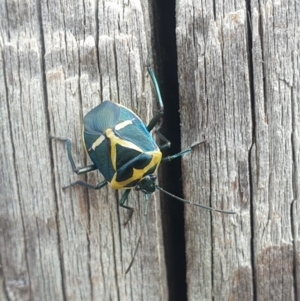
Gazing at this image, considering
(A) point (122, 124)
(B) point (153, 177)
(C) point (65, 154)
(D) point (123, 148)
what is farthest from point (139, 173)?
(C) point (65, 154)

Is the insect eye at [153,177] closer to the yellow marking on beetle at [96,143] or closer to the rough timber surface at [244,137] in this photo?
the rough timber surface at [244,137]

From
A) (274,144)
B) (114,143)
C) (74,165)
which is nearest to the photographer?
(274,144)

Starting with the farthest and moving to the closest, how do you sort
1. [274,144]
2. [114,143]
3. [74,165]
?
[114,143], [74,165], [274,144]

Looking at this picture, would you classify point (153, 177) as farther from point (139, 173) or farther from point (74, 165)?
point (74, 165)

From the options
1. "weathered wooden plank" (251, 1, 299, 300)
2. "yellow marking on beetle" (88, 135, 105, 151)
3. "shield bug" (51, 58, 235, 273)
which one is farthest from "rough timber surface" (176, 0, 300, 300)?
"yellow marking on beetle" (88, 135, 105, 151)

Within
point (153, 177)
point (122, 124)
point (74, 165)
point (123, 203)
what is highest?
point (122, 124)

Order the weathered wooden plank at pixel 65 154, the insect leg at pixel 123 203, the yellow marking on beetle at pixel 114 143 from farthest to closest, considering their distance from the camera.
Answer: the yellow marking on beetle at pixel 114 143 < the insect leg at pixel 123 203 < the weathered wooden plank at pixel 65 154

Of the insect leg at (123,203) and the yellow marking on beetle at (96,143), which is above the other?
the yellow marking on beetle at (96,143)

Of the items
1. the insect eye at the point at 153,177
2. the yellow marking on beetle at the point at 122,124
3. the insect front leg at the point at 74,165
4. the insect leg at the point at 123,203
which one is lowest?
the insect leg at the point at 123,203

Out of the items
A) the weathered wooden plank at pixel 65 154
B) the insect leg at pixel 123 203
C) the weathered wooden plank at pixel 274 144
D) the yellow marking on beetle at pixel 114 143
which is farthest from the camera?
the yellow marking on beetle at pixel 114 143

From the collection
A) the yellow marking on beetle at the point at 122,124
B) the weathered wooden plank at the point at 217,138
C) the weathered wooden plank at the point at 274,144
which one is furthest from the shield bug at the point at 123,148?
the weathered wooden plank at the point at 274,144

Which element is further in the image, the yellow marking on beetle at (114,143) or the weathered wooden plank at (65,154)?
the yellow marking on beetle at (114,143)
